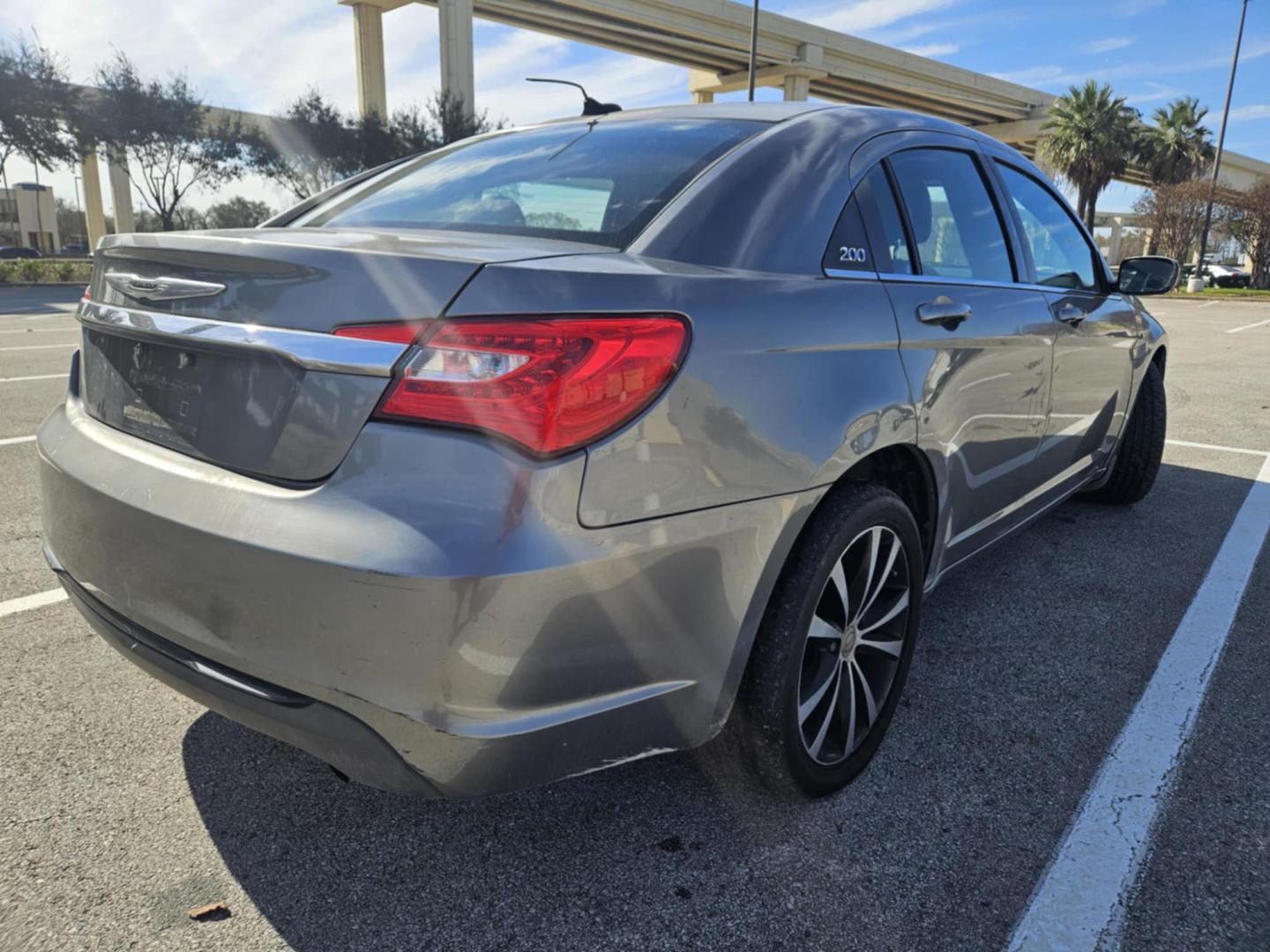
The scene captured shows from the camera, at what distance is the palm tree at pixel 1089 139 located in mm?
45781

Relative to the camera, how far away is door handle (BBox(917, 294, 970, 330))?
92.4 inches

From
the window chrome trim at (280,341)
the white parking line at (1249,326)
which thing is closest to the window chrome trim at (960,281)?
the window chrome trim at (280,341)

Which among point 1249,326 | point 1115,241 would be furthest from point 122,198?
point 1115,241

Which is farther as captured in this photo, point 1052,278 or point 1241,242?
point 1241,242

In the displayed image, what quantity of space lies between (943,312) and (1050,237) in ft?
4.69

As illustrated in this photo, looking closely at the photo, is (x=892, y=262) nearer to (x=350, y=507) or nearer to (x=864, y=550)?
(x=864, y=550)

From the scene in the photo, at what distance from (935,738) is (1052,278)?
1829 millimetres

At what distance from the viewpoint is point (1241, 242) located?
137 feet

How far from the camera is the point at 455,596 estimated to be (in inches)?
57.1

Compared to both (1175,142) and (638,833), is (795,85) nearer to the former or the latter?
(1175,142)

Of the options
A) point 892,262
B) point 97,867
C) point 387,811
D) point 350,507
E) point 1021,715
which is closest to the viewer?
point 350,507

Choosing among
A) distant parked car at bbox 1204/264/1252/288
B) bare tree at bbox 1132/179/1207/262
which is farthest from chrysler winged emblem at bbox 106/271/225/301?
distant parked car at bbox 1204/264/1252/288

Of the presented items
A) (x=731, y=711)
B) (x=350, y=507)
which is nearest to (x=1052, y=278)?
(x=731, y=711)

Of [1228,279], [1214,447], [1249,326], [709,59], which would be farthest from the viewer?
[709,59]
